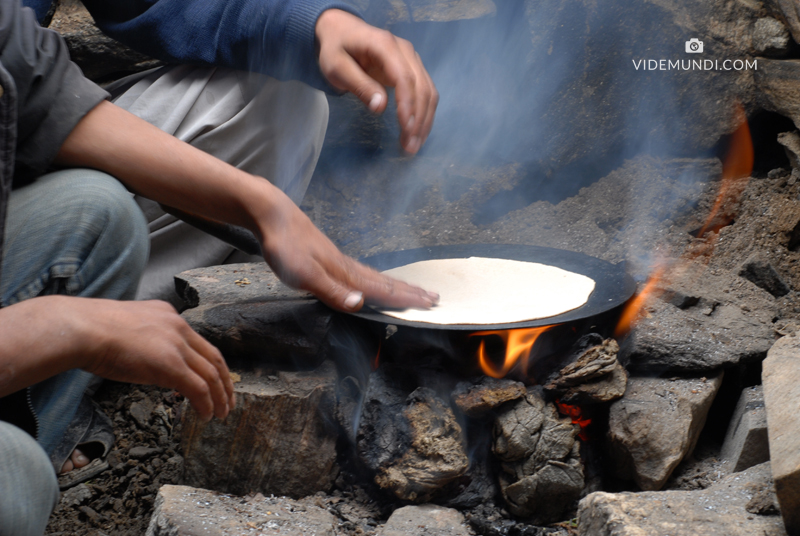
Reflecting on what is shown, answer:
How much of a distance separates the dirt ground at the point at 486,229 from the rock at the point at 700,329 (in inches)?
5.2

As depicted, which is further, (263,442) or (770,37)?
(770,37)

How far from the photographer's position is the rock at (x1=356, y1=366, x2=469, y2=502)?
1428 millimetres

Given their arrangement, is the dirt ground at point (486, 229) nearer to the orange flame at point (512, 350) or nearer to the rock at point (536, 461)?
the rock at point (536, 461)

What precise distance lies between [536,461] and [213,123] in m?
1.42

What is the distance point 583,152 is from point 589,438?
1523 mm

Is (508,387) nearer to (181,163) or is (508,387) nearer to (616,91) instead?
(181,163)

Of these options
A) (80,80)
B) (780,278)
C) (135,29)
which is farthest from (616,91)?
(80,80)

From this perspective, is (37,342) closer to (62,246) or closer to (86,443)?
(62,246)

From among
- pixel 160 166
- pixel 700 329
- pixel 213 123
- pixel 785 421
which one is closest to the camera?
pixel 785 421

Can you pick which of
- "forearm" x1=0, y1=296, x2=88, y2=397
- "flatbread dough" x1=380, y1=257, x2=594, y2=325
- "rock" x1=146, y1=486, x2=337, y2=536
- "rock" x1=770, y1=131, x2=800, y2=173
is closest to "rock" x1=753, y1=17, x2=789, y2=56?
"rock" x1=770, y1=131, x2=800, y2=173

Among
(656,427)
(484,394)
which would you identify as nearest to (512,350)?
(484,394)

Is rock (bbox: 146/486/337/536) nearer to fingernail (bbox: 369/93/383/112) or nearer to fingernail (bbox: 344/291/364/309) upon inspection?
fingernail (bbox: 344/291/364/309)

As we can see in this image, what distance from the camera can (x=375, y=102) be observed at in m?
1.45

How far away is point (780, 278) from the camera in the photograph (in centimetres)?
206
